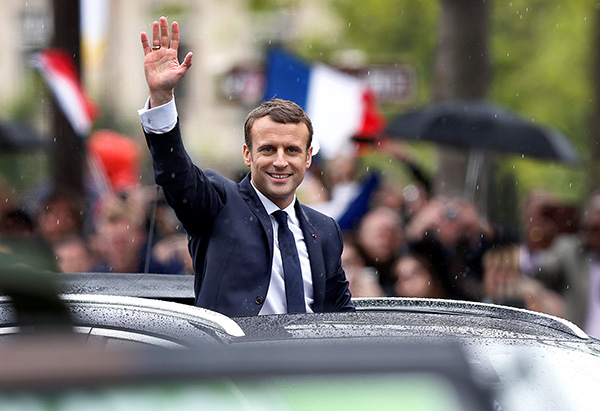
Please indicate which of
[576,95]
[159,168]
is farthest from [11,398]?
[576,95]

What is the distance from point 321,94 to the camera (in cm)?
902

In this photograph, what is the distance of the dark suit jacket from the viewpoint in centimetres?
324

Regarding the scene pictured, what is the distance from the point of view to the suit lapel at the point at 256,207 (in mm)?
3416

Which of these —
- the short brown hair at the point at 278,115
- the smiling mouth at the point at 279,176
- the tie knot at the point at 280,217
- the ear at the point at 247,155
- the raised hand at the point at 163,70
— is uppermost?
the raised hand at the point at 163,70

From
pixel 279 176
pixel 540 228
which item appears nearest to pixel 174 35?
pixel 279 176

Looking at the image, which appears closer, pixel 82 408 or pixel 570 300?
pixel 82 408

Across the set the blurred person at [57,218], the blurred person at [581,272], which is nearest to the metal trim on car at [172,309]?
the blurred person at [581,272]

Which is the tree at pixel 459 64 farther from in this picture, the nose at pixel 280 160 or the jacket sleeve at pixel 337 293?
the nose at pixel 280 160

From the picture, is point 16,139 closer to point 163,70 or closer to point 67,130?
point 67,130

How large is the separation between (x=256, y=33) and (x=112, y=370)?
3680 cm

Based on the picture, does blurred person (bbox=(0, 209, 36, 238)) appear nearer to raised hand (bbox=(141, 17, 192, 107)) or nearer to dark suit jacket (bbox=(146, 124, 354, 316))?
dark suit jacket (bbox=(146, 124, 354, 316))

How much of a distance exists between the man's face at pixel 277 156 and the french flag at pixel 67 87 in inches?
280

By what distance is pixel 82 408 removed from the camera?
44.4 inches

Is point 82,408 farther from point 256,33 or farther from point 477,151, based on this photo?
point 256,33
